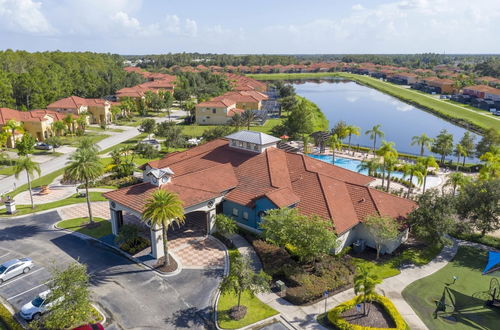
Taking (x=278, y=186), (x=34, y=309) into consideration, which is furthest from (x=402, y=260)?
(x=34, y=309)

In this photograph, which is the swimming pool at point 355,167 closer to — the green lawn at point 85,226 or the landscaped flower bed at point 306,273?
the landscaped flower bed at point 306,273

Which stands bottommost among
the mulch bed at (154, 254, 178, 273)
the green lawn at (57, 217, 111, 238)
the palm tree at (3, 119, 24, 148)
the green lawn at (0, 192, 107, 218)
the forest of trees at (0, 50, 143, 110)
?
the mulch bed at (154, 254, 178, 273)

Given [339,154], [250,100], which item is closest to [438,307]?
[339,154]

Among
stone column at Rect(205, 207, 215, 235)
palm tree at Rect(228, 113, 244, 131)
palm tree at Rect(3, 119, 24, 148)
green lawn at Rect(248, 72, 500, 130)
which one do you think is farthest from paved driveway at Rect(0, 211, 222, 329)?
green lawn at Rect(248, 72, 500, 130)

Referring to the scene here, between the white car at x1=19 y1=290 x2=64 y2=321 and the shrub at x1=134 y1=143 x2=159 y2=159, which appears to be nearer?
the white car at x1=19 y1=290 x2=64 y2=321

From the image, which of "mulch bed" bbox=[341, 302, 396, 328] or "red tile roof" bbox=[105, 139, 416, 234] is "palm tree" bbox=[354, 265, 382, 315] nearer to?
"mulch bed" bbox=[341, 302, 396, 328]

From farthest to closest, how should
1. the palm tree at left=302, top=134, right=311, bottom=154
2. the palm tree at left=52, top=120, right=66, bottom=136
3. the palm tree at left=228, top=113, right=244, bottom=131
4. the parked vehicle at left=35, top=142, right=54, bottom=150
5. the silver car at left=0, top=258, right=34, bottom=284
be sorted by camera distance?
the palm tree at left=228, top=113, right=244, bottom=131
the palm tree at left=52, top=120, right=66, bottom=136
the parked vehicle at left=35, top=142, right=54, bottom=150
the palm tree at left=302, top=134, right=311, bottom=154
the silver car at left=0, top=258, right=34, bottom=284

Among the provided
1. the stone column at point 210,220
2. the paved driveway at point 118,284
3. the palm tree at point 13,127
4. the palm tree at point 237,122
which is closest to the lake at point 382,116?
the palm tree at point 237,122
